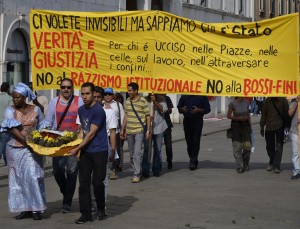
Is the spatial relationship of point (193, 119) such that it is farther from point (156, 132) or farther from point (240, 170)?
point (240, 170)

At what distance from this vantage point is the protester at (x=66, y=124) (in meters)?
12.6

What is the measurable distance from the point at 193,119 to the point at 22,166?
711 cm

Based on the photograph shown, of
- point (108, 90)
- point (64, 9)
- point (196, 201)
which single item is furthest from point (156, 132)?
point (64, 9)

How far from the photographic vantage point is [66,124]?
501 inches

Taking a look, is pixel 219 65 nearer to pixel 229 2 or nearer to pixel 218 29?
pixel 218 29

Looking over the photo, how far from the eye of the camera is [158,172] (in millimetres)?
17391

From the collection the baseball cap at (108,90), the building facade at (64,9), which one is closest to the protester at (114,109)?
the baseball cap at (108,90)

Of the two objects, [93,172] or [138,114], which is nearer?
[93,172]

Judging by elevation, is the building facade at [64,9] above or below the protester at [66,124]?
above

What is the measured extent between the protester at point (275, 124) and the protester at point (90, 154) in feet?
21.1

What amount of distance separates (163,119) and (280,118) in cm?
223

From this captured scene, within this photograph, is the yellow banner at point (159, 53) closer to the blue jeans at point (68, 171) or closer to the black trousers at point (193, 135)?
the black trousers at point (193, 135)

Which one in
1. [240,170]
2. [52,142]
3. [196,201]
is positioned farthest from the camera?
[240,170]

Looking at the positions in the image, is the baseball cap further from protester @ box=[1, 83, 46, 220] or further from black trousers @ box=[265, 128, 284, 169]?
protester @ box=[1, 83, 46, 220]
